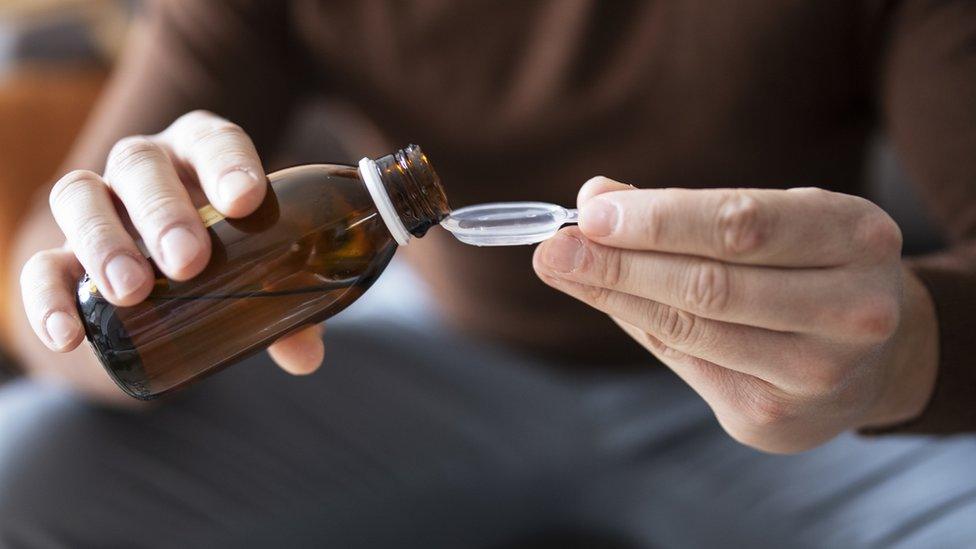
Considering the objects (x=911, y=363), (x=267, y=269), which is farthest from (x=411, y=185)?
(x=911, y=363)

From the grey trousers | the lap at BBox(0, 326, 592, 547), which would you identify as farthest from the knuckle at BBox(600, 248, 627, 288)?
the lap at BBox(0, 326, 592, 547)

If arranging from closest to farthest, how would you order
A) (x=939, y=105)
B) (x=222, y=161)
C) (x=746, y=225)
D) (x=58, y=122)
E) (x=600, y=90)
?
1. (x=746, y=225)
2. (x=222, y=161)
3. (x=939, y=105)
4. (x=600, y=90)
5. (x=58, y=122)

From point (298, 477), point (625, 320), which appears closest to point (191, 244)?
point (625, 320)

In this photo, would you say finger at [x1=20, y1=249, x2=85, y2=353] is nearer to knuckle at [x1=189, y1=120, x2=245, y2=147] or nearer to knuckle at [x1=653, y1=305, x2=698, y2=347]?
knuckle at [x1=189, y1=120, x2=245, y2=147]

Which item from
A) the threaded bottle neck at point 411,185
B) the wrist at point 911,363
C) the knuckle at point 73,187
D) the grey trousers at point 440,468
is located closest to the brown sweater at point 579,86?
the grey trousers at point 440,468

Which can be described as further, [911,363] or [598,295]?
[911,363]

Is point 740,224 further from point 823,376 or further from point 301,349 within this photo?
point 301,349
